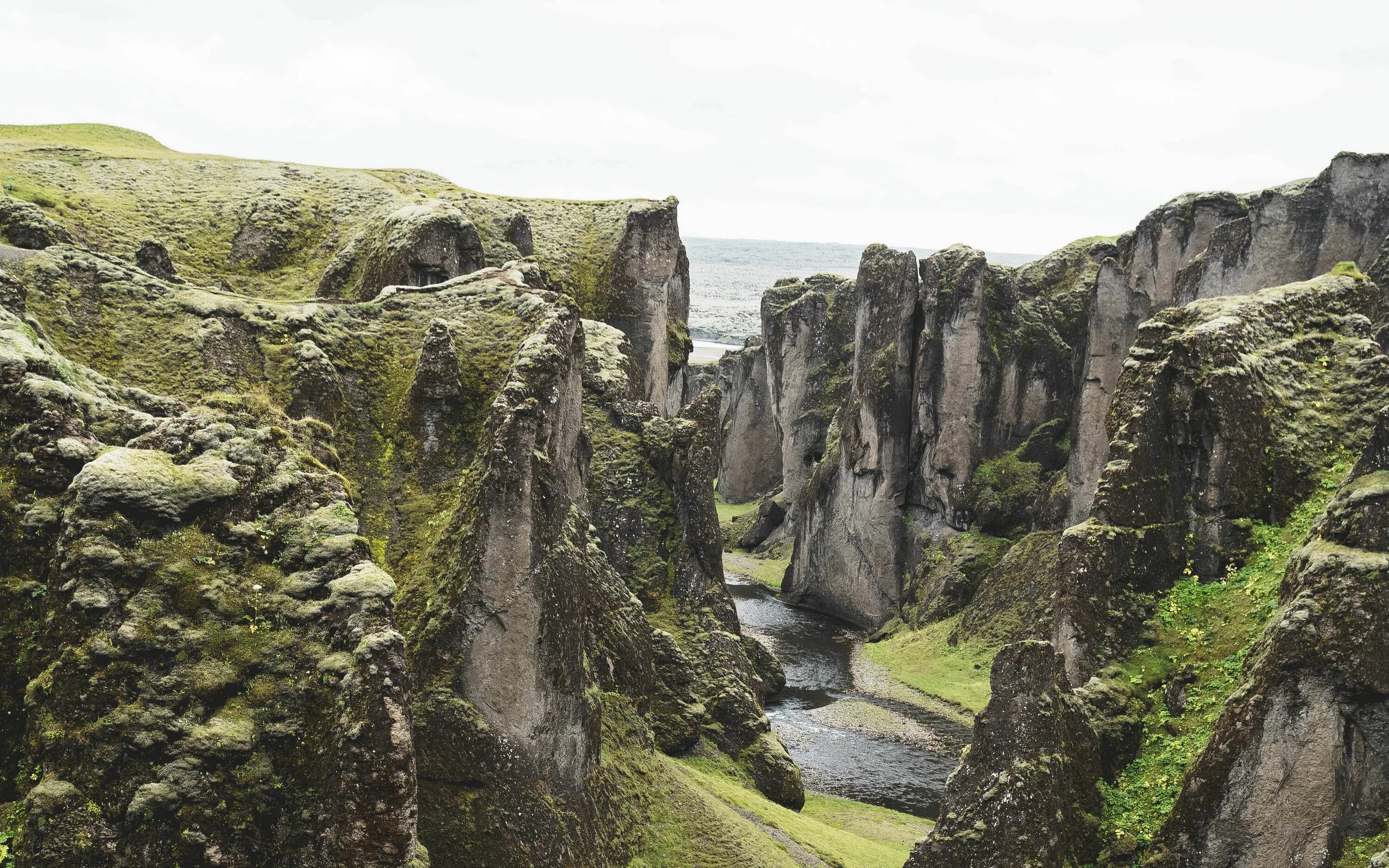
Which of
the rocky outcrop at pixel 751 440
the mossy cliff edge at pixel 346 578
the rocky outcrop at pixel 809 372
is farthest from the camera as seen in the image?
the rocky outcrop at pixel 751 440

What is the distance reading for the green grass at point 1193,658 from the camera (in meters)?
26.5

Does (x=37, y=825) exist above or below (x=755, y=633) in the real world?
above

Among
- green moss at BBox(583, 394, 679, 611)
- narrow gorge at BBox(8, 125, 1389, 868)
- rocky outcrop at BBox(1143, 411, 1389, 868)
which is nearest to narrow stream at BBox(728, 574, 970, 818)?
narrow gorge at BBox(8, 125, 1389, 868)

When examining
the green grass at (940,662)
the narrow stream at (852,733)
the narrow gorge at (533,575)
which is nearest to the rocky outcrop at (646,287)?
the narrow gorge at (533,575)

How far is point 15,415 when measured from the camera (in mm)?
17000

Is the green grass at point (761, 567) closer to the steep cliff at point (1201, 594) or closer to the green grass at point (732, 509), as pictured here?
the green grass at point (732, 509)

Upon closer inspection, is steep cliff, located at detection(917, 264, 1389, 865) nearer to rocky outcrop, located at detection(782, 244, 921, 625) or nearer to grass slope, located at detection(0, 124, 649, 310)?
grass slope, located at detection(0, 124, 649, 310)

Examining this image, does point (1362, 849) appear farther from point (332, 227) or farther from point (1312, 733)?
point (332, 227)

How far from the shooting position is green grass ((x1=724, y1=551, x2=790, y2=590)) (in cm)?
10561

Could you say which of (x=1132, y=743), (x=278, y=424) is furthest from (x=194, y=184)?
(x=1132, y=743)

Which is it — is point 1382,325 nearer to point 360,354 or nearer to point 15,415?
point 360,354

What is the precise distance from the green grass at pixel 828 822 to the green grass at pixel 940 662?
17.6 meters

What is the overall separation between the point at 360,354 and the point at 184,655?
16.3 m

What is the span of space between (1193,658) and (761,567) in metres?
82.9
